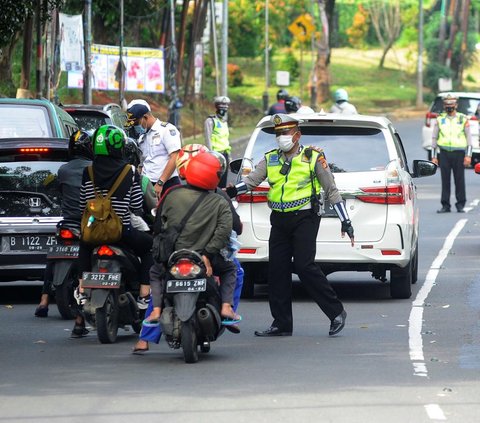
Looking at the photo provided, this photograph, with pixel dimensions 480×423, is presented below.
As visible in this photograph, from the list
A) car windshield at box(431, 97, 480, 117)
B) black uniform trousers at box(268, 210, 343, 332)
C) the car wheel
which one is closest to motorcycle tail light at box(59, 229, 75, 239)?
black uniform trousers at box(268, 210, 343, 332)

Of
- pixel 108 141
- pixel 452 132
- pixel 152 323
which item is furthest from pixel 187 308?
pixel 452 132

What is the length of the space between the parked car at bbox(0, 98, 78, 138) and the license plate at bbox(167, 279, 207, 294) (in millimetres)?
5160

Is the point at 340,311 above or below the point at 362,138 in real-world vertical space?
below

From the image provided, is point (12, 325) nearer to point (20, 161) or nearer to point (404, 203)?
point (20, 161)

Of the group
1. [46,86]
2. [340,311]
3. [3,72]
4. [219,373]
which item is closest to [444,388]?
[219,373]

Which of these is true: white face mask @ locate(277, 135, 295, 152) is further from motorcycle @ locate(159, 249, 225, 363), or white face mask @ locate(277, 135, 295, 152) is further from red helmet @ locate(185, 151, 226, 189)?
motorcycle @ locate(159, 249, 225, 363)

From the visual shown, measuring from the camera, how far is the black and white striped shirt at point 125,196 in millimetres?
11820

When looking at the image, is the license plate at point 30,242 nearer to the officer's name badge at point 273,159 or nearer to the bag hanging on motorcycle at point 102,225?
the bag hanging on motorcycle at point 102,225

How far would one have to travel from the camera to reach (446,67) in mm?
72312

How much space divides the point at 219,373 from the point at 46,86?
1949 cm

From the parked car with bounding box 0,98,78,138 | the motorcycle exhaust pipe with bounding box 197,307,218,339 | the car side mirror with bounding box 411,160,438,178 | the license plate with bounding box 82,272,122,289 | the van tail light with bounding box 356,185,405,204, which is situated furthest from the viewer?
the car side mirror with bounding box 411,160,438,178

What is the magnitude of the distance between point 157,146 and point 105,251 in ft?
11.9

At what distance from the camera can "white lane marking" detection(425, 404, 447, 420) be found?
28.1ft

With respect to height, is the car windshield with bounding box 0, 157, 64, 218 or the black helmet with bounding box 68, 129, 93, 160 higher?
the black helmet with bounding box 68, 129, 93, 160
